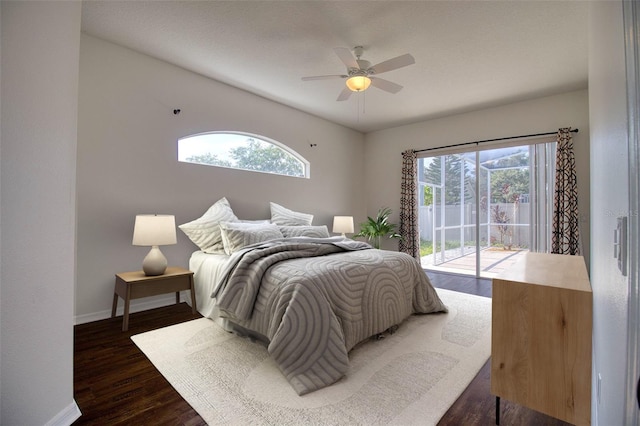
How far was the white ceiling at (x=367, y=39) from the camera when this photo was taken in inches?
93.4

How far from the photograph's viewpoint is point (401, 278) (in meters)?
2.68

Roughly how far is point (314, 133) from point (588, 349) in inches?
178

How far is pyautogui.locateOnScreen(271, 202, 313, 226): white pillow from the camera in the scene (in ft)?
13.2

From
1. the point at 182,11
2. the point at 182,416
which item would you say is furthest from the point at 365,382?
the point at 182,11

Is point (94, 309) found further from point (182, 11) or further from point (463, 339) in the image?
point (463, 339)

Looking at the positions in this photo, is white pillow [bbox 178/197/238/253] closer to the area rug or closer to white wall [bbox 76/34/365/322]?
white wall [bbox 76/34/365/322]

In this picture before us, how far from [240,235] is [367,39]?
7.60ft

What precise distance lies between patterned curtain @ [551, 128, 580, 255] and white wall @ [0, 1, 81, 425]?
5159 millimetres

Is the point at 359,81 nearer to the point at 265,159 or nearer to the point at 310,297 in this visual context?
the point at 265,159

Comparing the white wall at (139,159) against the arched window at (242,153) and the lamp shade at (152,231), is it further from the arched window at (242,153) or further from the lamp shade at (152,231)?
the lamp shade at (152,231)

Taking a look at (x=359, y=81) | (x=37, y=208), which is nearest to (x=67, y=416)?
(x=37, y=208)

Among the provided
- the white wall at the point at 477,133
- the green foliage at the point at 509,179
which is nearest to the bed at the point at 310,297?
the green foliage at the point at 509,179

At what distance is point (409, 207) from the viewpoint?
5340 millimetres

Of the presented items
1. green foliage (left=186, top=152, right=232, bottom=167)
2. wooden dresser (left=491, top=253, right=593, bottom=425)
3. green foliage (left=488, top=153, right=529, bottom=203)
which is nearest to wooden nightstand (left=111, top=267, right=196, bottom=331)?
green foliage (left=186, top=152, right=232, bottom=167)
